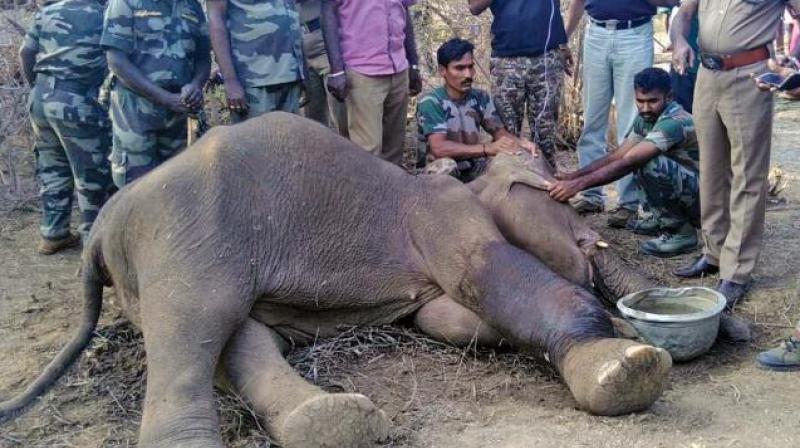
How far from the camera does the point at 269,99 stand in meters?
5.18

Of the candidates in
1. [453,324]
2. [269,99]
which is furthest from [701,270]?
[269,99]

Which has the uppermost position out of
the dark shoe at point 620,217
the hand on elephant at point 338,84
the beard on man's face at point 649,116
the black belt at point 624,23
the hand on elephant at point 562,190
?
the black belt at point 624,23

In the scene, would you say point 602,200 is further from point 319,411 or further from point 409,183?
point 319,411

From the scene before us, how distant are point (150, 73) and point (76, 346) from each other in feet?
5.68

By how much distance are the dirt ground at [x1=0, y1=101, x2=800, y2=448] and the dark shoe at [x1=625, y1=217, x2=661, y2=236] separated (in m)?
0.86

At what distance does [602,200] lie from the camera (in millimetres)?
6340

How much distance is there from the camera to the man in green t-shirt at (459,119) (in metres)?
5.36

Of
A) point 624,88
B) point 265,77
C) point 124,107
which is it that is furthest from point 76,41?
point 624,88

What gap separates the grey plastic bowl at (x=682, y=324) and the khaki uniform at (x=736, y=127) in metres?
0.67

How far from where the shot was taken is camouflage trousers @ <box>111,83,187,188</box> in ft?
17.0

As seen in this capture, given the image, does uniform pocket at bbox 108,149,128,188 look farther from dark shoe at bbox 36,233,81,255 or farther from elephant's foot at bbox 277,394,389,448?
elephant's foot at bbox 277,394,389,448

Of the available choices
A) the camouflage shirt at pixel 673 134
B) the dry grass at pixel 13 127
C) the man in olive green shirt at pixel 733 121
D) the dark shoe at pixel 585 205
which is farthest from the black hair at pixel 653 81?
the dry grass at pixel 13 127

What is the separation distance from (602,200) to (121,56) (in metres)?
3.26

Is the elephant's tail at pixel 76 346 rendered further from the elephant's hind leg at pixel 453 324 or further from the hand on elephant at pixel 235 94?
the elephant's hind leg at pixel 453 324
